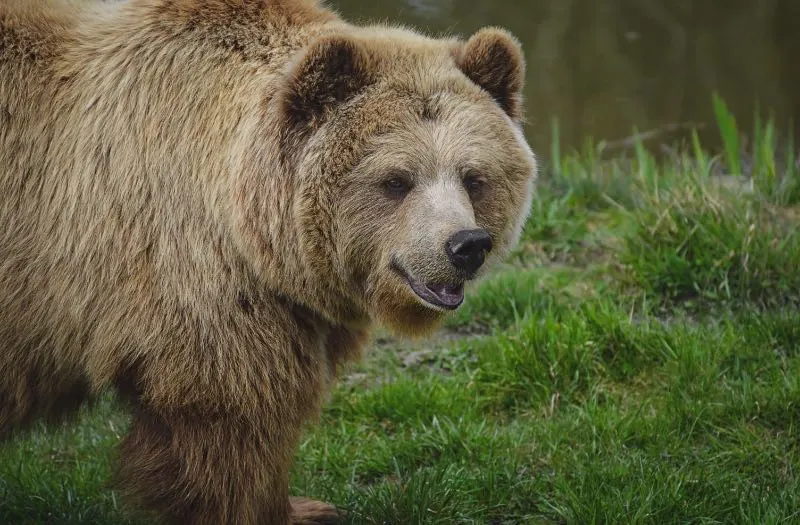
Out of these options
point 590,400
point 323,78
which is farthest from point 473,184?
point 590,400

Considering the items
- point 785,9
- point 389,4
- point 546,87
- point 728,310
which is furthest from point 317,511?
point 785,9

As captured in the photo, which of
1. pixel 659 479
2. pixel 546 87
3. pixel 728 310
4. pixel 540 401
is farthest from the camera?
pixel 546 87

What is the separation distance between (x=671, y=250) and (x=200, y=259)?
3315 millimetres

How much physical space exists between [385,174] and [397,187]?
72 millimetres

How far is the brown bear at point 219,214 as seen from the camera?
3936 mm

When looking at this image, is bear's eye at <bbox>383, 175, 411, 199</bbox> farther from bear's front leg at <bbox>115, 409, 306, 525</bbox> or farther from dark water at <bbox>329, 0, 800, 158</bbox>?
dark water at <bbox>329, 0, 800, 158</bbox>

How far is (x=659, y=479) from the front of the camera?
14.9ft

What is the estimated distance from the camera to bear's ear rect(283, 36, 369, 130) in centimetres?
391

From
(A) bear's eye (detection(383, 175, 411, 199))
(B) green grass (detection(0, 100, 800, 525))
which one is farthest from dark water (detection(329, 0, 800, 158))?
(A) bear's eye (detection(383, 175, 411, 199))

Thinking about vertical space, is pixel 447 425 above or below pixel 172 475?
below

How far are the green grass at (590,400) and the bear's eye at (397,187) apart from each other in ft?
4.21

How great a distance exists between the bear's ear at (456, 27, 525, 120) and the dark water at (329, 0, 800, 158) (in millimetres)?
7139

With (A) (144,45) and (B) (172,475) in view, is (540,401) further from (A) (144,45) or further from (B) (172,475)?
(A) (144,45)

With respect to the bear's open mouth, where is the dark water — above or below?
below
